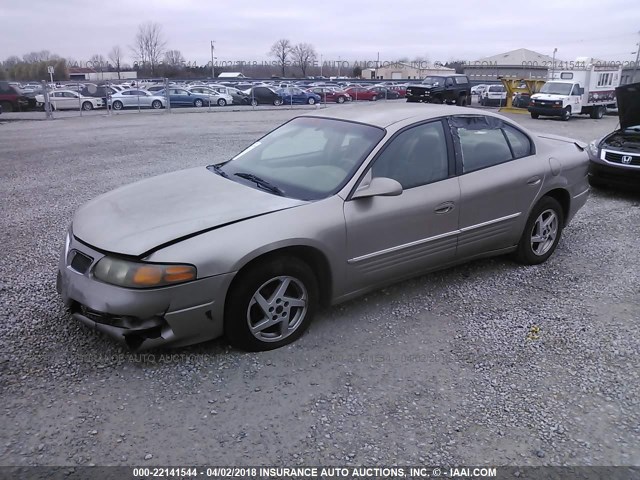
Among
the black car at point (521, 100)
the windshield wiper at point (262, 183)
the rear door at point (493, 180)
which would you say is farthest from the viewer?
the black car at point (521, 100)

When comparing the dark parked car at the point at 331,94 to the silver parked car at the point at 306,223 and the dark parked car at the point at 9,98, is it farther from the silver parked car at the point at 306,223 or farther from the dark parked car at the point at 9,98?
the silver parked car at the point at 306,223

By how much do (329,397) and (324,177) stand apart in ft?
5.10

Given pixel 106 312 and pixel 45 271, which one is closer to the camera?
Result: pixel 106 312

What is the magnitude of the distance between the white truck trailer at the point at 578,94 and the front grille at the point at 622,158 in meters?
18.2

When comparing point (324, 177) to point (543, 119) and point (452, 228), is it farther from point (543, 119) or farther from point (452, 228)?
point (543, 119)

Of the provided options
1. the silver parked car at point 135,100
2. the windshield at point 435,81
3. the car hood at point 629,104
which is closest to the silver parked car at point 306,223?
the car hood at point 629,104

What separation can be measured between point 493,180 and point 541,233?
0.97 metres

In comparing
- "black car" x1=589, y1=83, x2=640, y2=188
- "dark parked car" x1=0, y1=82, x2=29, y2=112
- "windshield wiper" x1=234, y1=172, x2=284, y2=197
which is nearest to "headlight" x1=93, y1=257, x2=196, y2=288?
"windshield wiper" x1=234, y1=172, x2=284, y2=197

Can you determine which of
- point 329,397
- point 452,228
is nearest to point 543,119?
point 452,228

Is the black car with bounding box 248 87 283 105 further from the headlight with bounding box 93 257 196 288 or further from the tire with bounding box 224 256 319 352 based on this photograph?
the headlight with bounding box 93 257 196 288

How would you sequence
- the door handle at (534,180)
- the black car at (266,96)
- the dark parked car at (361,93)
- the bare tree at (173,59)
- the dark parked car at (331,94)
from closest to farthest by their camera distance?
the door handle at (534,180), the black car at (266,96), the dark parked car at (331,94), the dark parked car at (361,93), the bare tree at (173,59)

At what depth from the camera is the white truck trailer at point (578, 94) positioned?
24.3 meters

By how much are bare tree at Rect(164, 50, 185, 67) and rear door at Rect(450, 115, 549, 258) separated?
90.0 metres

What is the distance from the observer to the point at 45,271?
14.8 ft
